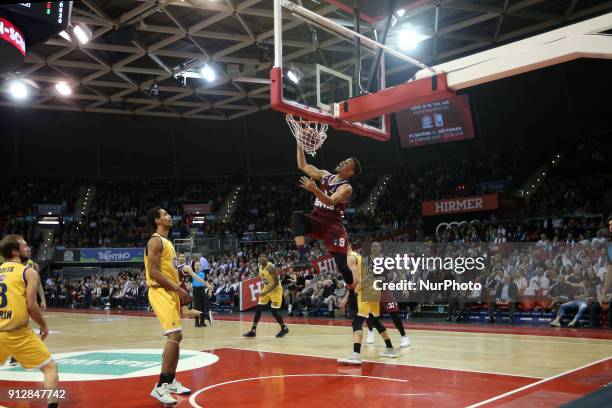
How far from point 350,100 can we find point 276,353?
408cm

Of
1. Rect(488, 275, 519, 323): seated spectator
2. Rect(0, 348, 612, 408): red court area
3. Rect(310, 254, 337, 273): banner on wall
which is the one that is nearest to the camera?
Rect(0, 348, 612, 408): red court area

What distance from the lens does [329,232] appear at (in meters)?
5.97

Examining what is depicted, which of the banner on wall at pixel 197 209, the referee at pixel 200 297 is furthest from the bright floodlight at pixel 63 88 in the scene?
the referee at pixel 200 297

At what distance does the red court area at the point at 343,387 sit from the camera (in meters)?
5.25

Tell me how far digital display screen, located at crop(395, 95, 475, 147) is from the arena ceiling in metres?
2.18

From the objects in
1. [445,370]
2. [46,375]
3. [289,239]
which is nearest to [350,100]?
[445,370]

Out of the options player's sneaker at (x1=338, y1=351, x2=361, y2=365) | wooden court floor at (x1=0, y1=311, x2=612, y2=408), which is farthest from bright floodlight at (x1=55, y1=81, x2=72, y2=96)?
player's sneaker at (x1=338, y1=351, x2=361, y2=365)

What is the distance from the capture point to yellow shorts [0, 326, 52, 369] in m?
4.67

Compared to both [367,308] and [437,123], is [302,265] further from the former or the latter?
[367,308]

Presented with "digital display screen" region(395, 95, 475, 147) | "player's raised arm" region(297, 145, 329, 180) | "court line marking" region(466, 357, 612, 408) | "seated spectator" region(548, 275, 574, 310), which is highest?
"digital display screen" region(395, 95, 475, 147)

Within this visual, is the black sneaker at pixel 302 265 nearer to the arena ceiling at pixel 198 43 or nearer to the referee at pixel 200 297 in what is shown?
the referee at pixel 200 297

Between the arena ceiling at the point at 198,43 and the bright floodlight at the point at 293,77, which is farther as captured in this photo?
the arena ceiling at the point at 198,43

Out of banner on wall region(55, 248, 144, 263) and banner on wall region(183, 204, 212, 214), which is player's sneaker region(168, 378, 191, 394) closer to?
banner on wall region(55, 248, 144, 263)

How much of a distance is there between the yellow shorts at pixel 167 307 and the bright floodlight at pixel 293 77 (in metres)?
3.33
